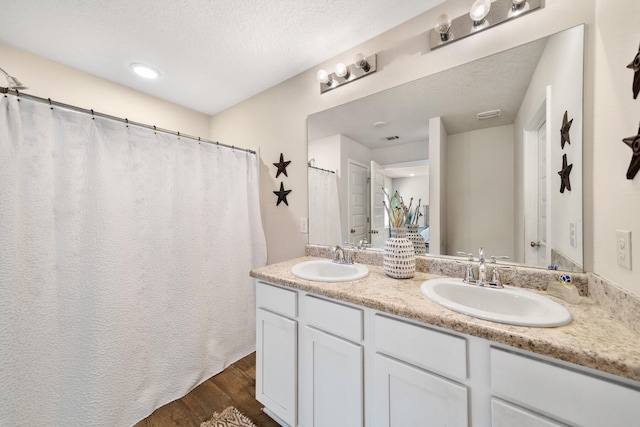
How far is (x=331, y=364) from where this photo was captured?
1051 mm

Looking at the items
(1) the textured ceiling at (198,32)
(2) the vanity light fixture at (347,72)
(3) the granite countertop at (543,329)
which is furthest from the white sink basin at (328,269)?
(1) the textured ceiling at (198,32)

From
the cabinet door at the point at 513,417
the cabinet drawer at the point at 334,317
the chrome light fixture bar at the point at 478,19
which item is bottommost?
the cabinet door at the point at 513,417

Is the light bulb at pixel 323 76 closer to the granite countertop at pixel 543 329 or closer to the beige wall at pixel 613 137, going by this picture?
the beige wall at pixel 613 137

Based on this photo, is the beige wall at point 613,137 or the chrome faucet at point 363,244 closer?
the beige wall at point 613,137

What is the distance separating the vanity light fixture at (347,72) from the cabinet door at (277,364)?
1604 millimetres

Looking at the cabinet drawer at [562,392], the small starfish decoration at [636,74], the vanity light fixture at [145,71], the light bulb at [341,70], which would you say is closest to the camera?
the cabinet drawer at [562,392]

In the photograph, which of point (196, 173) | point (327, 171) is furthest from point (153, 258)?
point (327, 171)

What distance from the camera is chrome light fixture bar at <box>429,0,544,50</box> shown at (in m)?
1.05

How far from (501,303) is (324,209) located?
→ 1201 mm

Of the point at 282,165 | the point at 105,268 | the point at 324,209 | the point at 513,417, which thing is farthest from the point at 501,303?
the point at 105,268

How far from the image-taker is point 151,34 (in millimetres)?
1419

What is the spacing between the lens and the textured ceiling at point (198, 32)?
1240 millimetres

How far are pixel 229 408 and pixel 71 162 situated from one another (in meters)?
1.70

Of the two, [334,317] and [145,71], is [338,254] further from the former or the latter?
[145,71]
